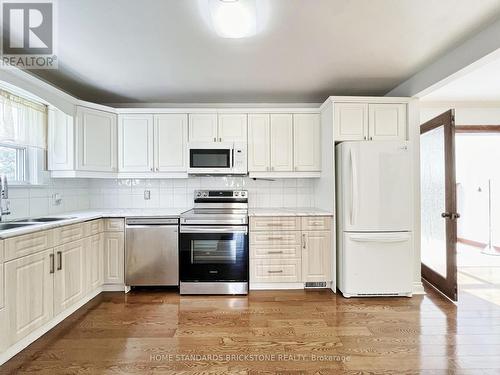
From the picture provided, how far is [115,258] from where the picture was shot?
2939mm

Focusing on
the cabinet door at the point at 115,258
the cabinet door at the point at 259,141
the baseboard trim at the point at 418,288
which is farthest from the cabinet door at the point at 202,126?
the baseboard trim at the point at 418,288

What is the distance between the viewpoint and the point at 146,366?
174 centimetres

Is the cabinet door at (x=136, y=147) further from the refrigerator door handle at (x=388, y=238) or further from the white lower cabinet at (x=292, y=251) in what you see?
the refrigerator door handle at (x=388, y=238)

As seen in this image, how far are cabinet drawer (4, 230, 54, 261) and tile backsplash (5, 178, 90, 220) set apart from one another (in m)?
0.67

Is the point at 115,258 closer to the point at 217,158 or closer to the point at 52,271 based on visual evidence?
the point at 52,271

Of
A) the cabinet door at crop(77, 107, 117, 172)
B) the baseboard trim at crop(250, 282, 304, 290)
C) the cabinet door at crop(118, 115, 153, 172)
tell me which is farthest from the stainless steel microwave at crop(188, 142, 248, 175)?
the baseboard trim at crop(250, 282, 304, 290)

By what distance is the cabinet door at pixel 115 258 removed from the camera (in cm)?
294

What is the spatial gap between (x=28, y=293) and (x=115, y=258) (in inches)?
40.7

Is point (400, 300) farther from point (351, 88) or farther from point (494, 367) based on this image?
point (351, 88)

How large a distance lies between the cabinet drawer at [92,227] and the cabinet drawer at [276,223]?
1751 millimetres

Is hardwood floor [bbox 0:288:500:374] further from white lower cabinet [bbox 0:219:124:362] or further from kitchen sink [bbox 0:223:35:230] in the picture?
kitchen sink [bbox 0:223:35:230]

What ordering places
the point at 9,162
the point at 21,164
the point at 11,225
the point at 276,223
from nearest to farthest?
the point at 11,225 < the point at 9,162 < the point at 21,164 < the point at 276,223

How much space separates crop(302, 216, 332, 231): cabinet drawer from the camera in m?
2.99

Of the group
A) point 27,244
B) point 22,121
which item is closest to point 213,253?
point 27,244
